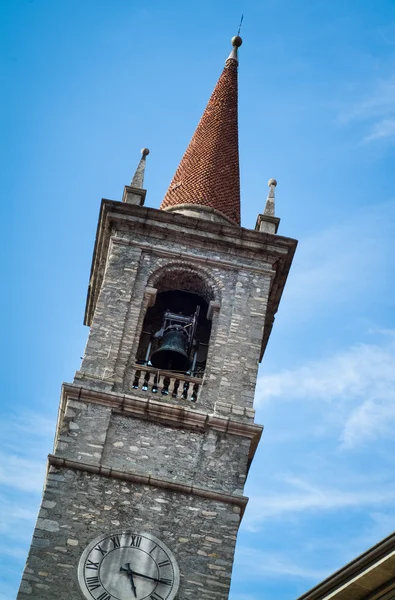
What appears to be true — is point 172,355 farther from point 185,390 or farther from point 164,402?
point 164,402

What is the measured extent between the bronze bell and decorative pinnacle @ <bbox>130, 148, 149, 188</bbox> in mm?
3529

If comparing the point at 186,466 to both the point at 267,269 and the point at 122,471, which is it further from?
the point at 267,269

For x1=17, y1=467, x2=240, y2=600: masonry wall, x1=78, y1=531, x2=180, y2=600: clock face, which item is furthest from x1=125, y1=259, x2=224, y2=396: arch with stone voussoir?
x1=78, y1=531, x2=180, y2=600: clock face

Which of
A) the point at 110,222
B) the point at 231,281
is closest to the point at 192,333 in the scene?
the point at 231,281

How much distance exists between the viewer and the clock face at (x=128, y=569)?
14742 mm

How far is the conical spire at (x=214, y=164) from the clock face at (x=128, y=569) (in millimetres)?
7502

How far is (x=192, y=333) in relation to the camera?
733 inches

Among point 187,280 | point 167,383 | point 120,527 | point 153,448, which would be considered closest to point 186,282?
point 187,280

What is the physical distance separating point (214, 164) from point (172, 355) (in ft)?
17.4

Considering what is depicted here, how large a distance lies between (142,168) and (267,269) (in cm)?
349

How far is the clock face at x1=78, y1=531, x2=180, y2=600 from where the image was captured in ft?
48.4

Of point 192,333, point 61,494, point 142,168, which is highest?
point 142,168

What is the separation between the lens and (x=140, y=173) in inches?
814

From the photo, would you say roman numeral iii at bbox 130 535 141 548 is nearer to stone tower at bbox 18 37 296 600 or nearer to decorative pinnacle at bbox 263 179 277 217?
stone tower at bbox 18 37 296 600
